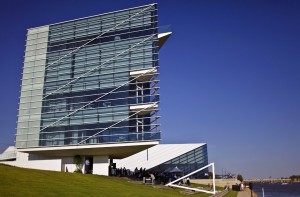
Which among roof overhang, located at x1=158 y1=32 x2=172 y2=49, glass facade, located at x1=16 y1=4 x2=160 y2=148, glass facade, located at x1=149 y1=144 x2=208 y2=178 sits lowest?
glass facade, located at x1=149 y1=144 x2=208 y2=178

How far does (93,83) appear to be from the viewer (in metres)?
46.7

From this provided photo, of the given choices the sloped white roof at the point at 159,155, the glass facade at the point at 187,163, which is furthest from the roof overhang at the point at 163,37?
the glass facade at the point at 187,163

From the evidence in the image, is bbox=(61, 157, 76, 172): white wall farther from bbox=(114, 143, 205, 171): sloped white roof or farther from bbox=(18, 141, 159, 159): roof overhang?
bbox=(114, 143, 205, 171): sloped white roof

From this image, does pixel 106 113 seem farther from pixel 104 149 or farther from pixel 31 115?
pixel 31 115

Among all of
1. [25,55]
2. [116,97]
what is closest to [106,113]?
[116,97]

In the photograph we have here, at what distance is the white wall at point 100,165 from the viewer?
4717cm

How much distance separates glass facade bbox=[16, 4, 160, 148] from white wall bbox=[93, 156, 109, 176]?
561 centimetres

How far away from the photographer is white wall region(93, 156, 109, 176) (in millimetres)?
47175

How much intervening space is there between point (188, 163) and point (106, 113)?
126ft

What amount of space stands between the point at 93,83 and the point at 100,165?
12267mm

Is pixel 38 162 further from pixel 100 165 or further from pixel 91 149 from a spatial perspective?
pixel 91 149

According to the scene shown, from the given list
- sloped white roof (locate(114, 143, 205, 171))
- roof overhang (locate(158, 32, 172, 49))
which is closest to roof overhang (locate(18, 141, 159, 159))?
roof overhang (locate(158, 32, 172, 49))

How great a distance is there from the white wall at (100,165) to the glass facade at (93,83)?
561 cm

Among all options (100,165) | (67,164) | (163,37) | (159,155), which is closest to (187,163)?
(159,155)
